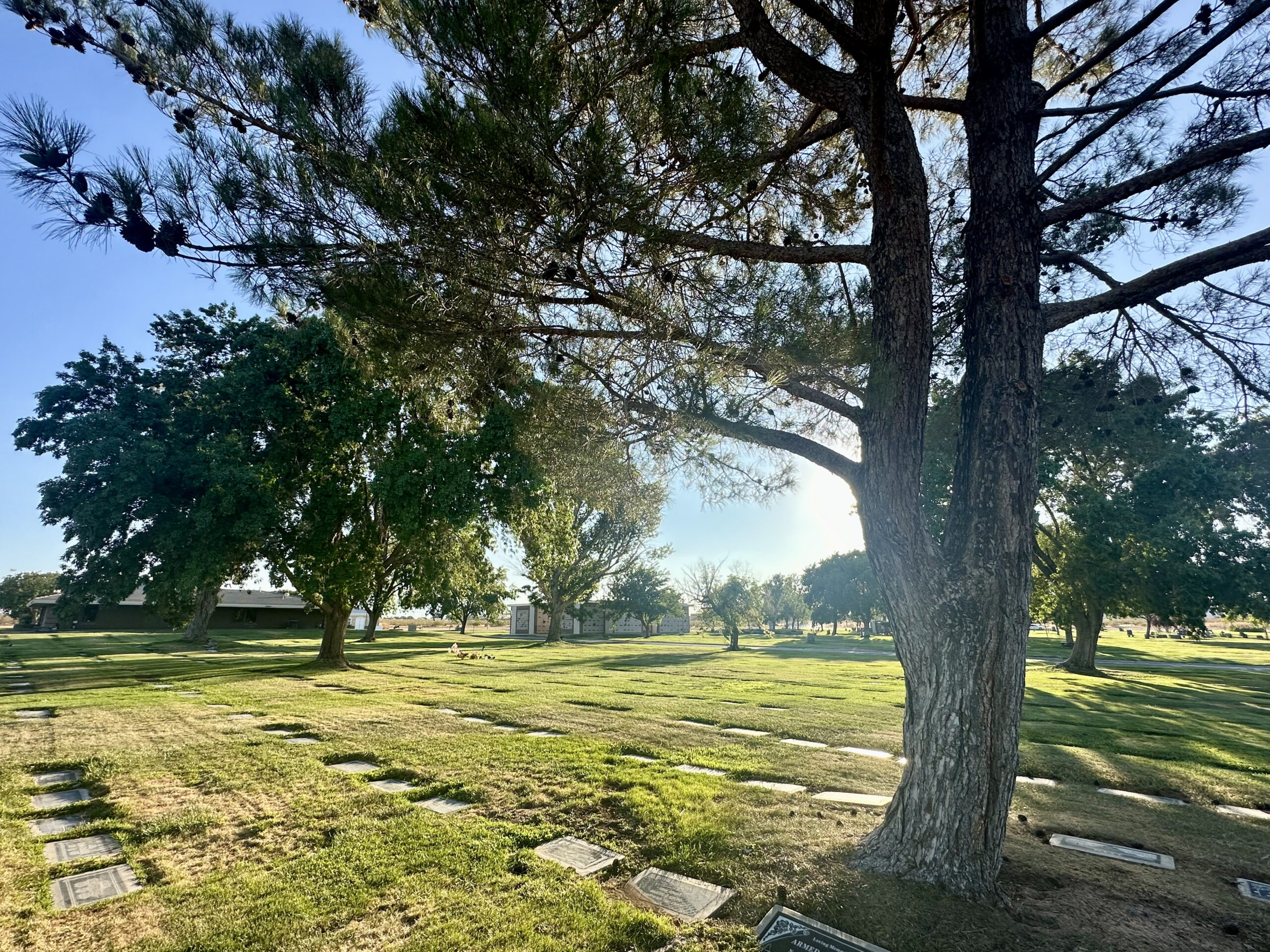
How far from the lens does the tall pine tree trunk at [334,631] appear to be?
1390cm

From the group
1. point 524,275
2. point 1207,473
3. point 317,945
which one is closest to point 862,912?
point 317,945

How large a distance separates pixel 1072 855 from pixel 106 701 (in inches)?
441

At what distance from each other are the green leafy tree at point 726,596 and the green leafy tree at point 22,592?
47.8m

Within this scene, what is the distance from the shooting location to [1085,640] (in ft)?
58.3

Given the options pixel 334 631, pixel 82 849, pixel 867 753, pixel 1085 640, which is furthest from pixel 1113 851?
pixel 1085 640

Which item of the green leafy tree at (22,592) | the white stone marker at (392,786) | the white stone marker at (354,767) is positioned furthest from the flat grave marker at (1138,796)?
the green leafy tree at (22,592)

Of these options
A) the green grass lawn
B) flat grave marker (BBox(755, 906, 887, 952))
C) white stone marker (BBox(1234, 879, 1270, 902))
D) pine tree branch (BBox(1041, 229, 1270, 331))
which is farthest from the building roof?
white stone marker (BBox(1234, 879, 1270, 902))

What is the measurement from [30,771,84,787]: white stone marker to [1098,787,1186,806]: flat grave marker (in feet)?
26.8

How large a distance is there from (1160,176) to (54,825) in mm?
7434

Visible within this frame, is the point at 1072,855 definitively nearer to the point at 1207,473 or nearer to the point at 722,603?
the point at 1207,473

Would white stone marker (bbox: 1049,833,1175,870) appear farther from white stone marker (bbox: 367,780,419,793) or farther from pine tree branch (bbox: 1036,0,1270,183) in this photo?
white stone marker (bbox: 367,780,419,793)

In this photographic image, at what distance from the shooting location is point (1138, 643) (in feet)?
146

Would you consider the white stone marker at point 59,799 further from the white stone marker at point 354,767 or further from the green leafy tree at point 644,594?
the green leafy tree at point 644,594

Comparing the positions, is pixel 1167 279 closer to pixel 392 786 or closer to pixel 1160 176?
pixel 1160 176
